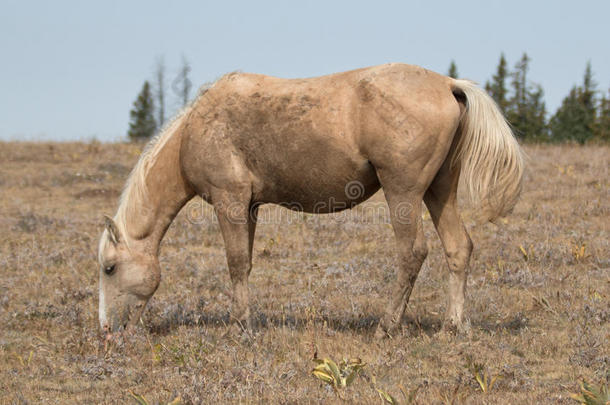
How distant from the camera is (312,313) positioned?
610 cm

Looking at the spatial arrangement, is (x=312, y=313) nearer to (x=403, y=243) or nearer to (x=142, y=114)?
(x=403, y=243)

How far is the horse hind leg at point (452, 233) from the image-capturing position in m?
5.68

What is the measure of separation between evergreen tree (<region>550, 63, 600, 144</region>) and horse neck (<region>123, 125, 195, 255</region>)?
54.1 metres

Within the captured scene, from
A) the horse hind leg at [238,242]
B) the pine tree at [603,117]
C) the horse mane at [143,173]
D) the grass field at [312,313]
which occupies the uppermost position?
the pine tree at [603,117]

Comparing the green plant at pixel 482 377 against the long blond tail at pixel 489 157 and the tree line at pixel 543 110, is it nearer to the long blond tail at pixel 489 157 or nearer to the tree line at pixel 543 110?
the long blond tail at pixel 489 157

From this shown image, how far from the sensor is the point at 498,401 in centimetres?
384

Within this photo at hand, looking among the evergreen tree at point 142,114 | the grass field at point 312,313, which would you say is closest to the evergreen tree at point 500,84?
the evergreen tree at point 142,114

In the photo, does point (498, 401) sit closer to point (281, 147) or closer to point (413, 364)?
point (413, 364)

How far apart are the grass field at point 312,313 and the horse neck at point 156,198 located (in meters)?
0.98

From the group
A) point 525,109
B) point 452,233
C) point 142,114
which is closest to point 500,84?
point 525,109

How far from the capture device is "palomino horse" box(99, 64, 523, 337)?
16.9ft

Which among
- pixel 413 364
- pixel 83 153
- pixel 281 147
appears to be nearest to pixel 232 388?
pixel 413 364

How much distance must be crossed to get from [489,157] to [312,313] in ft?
8.00

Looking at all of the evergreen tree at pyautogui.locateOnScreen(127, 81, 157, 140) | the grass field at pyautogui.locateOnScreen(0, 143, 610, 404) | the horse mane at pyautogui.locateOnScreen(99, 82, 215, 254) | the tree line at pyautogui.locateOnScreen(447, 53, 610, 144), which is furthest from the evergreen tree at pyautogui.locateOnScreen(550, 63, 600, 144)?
the horse mane at pyautogui.locateOnScreen(99, 82, 215, 254)
